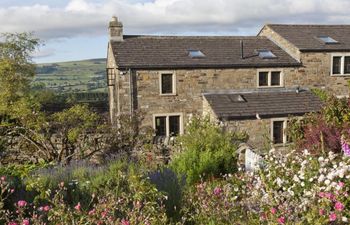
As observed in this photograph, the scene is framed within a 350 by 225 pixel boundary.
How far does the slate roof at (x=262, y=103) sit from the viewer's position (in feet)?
63.2

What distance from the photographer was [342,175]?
4.86 m

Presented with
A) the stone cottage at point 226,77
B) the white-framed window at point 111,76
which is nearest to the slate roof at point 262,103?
the stone cottage at point 226,77

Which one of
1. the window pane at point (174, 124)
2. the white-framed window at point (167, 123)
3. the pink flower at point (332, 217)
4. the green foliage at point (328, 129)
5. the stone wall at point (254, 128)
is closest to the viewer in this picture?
the pink flower at point (332, 217)

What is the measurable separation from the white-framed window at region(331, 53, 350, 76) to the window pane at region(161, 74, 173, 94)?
34.6ft

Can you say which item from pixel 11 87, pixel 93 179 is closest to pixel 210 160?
pixel 93 179

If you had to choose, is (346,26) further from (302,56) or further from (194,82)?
(194,82)

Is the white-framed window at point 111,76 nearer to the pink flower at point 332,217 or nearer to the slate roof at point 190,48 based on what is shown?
the slate roof at point 190,48

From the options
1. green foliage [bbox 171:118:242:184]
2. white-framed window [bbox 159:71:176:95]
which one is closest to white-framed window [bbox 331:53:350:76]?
white-framed window [bbox 159:71:176:95]

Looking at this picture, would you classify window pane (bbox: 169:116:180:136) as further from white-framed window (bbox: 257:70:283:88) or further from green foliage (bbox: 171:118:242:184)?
green foliage (bbox: 171:118:242:184)

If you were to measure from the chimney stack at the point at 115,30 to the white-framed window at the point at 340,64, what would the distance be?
13.3m

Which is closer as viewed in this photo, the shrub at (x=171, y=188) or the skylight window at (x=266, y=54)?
the shrub at (x=171, y=188)

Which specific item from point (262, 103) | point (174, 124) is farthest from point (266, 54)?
point (174, 124)

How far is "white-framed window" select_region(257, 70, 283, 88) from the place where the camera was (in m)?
22.4

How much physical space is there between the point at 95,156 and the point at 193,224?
25.0 feet
